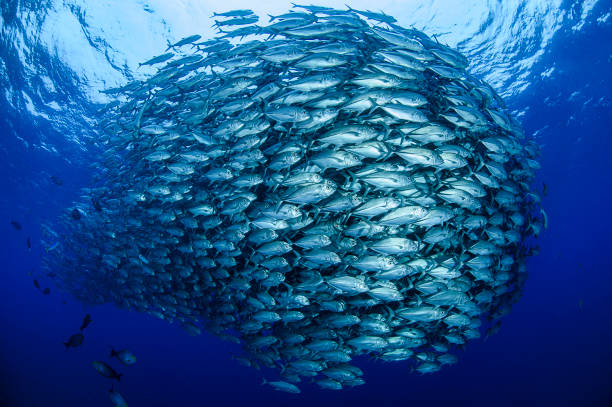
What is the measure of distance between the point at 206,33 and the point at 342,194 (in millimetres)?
10454

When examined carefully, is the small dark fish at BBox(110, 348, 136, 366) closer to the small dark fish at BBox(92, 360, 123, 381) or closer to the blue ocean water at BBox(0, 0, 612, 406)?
the small dark fish at BBox(92, 360, 123, 381)

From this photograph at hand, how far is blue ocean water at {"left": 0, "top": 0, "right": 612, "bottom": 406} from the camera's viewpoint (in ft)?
41.5

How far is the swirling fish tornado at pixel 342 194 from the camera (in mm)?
4793

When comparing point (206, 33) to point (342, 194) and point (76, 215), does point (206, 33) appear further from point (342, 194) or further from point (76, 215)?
point (342, 194)

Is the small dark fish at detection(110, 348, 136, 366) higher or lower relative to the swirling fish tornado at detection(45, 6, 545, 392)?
lower

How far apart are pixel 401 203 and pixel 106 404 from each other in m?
21.9

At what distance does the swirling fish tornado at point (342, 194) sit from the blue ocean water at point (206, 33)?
24.0ft

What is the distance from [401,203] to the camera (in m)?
4.62

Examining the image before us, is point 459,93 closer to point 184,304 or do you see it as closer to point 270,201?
point 270,201

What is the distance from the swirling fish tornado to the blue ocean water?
7.33m

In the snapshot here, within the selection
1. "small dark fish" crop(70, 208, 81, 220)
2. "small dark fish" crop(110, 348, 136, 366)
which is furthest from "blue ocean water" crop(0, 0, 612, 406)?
"small dark fish" crop(110, 348, 136, 366)

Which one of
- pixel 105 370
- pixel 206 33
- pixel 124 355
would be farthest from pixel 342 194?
pixel 206 33

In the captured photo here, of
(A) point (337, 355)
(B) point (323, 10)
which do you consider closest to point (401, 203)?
(A) point (337, 355)

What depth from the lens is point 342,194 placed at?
544 centimetres
